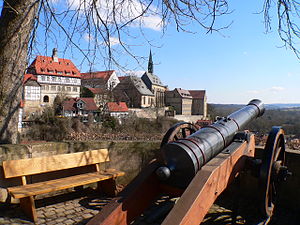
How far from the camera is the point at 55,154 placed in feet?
13.8

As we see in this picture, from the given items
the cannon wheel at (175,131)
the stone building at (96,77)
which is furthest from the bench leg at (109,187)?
the stone building at (96,77)

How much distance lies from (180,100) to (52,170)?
65671 mm

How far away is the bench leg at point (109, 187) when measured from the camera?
4161 mm

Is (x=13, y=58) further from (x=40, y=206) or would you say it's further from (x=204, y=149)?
(x=204, y=149)

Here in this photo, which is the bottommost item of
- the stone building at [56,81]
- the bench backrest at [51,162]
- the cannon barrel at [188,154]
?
the bench backrest at [51,162]

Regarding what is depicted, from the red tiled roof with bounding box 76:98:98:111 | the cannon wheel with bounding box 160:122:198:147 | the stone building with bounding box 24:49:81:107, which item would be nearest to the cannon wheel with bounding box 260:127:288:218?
the cannon wheel with bounding box 160:122:198:147

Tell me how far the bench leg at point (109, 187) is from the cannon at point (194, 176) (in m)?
1.45

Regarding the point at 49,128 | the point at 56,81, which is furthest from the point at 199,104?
the point at 49,128

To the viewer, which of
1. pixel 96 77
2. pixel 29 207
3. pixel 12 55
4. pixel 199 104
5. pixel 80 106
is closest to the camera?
pixel 29 207

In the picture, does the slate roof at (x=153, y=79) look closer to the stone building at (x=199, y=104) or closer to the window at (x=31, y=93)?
the stone building at (x=199, y=104)

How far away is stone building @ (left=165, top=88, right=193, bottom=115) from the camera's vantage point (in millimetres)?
68562

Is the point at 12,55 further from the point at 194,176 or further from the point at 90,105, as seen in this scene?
the point at 90,105

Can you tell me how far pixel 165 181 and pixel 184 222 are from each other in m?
0.66

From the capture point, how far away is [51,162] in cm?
377
